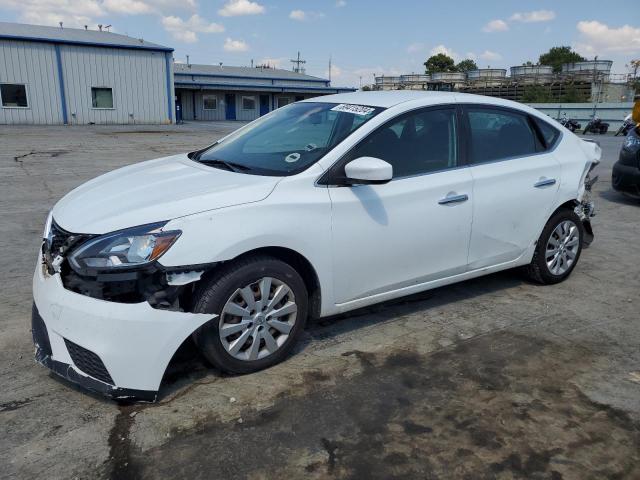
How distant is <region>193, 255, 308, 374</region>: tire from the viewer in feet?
9.75

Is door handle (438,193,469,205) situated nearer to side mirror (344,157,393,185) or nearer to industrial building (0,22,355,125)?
side mirror (344,157,393,185)

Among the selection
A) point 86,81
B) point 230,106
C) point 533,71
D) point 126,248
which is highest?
point 533,71

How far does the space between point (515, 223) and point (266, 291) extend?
2306mm

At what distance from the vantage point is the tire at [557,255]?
4.69m

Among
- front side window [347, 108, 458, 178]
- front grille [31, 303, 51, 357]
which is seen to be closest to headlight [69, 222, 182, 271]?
front grille [31, 303, 51, 357]

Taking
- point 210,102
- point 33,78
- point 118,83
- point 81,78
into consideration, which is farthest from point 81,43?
point 210,102

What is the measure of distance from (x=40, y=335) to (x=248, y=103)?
4249cm

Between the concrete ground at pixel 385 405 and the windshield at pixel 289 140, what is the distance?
1263mm

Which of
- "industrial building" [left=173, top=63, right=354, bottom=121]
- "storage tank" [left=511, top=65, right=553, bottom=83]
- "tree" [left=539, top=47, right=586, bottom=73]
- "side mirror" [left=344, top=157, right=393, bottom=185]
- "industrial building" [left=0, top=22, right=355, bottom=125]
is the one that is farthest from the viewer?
"tree" [left=539, top=47, right=586, bottom=73]

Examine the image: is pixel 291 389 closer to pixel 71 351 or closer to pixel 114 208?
pixel 71 351

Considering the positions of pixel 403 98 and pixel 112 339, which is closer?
pixel 112 339

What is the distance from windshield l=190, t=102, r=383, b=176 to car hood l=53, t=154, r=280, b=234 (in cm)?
20

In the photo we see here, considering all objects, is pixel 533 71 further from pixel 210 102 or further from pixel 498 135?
pixel 498 135

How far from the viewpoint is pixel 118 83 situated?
3045 centimetres
